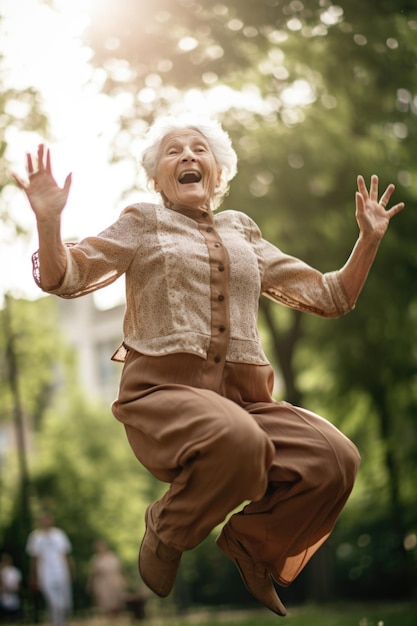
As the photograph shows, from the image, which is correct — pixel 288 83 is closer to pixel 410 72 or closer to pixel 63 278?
pixel 410 72

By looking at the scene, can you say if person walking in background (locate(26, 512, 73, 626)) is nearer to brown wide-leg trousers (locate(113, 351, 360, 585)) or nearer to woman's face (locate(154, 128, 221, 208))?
brown wide-leg trousers (locate(113, 351, 360, 585))

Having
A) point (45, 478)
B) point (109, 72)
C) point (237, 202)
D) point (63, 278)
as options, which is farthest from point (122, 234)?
point (45, 478)

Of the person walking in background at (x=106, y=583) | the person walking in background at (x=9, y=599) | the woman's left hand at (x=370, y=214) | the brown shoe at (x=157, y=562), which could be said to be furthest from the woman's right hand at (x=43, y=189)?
the person walking in background at (x=106, y=583)

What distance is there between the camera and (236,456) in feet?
12.6

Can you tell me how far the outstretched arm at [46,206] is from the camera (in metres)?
3.87

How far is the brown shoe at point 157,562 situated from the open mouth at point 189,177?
1.42 metres

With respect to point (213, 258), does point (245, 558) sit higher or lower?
lower

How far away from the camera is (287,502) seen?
13.9 feet

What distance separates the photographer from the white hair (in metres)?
4.62

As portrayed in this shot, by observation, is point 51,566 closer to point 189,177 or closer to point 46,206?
point 189,177

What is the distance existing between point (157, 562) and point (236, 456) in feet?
2.18

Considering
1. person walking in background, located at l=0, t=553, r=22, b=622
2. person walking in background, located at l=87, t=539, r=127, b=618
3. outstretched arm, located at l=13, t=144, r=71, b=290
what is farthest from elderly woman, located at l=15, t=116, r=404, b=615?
person walking in background, located at l=87, t=539, r=127, b=618

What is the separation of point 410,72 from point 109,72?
3.21 meters

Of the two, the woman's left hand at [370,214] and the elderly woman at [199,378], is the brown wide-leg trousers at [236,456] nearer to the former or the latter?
the elderly woman at [199,378]
